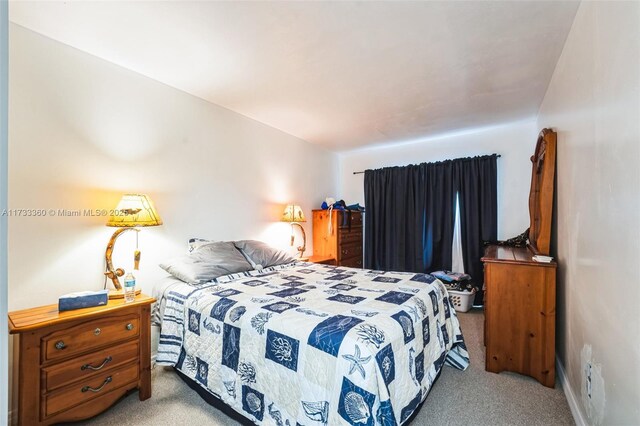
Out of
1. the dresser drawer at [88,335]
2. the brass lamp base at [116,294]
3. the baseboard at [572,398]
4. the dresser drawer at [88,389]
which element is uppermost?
the brass lamp base at [116,294]

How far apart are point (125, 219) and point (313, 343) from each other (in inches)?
62.1

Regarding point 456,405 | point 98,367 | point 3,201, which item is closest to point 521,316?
point 456,405

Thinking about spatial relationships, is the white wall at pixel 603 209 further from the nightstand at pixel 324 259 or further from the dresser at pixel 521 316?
the nightstand at pixel 324 259

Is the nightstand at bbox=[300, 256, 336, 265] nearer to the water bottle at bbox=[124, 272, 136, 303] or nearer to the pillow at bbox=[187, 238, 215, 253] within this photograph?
the pillow at bbox=[187, 238, 215, 253]

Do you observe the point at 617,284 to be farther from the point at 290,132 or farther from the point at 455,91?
the point at 290,132

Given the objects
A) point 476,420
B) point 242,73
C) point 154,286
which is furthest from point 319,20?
point 476,420

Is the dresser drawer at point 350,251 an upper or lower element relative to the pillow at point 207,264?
lower

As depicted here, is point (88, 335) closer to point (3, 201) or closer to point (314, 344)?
point (314, 344)

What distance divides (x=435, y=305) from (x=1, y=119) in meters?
2.19

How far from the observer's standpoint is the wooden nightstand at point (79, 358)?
1431mm

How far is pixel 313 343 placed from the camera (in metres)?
1.29

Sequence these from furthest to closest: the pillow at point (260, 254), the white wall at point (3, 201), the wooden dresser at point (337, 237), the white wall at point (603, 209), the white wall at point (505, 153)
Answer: the wooden dresser at point (337, 237)
the white wall at point (505, 153)
the pillow at point (260, 254)
the white wall at point (603, 209)
the white wall at point (3, 201)

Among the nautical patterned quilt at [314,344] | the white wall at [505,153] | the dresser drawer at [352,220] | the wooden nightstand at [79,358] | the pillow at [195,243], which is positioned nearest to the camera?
the nautical patterned quilt at [314,344]

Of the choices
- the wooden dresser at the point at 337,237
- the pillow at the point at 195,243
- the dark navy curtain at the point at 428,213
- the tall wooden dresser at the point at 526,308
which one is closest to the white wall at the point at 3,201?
the pillow at the point at 195,243
